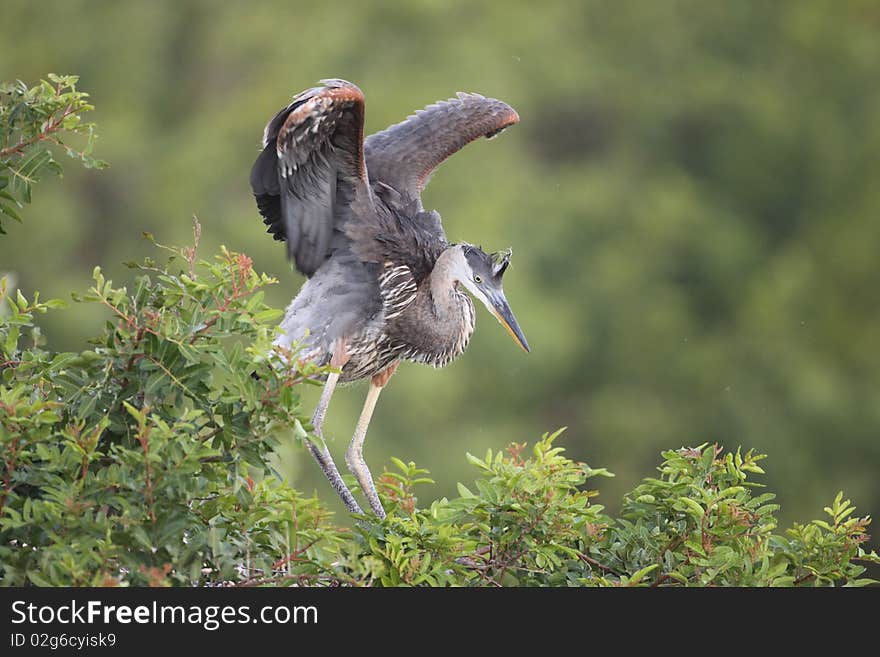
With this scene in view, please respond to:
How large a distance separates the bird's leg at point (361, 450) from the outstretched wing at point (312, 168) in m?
0.61

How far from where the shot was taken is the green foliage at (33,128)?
355 centimetres

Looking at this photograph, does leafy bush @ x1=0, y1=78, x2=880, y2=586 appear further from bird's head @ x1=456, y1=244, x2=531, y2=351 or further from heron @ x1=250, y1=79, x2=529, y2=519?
bird's head @ x1=456, y1=244, x2=531, y2=351

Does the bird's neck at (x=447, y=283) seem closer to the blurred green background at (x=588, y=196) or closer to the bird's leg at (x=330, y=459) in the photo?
the bird's leg at (x=330, y=459)

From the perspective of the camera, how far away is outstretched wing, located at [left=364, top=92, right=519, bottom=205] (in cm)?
570

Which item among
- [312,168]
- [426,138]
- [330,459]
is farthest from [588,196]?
[312,168]

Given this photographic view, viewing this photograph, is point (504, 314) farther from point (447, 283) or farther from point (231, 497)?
point (231, 497)

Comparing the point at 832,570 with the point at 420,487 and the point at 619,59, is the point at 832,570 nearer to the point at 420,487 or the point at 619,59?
the point at 420,487

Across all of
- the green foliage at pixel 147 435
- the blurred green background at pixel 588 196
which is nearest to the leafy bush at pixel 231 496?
the green foliage at pixel 147 435

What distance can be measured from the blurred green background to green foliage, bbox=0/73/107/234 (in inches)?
419

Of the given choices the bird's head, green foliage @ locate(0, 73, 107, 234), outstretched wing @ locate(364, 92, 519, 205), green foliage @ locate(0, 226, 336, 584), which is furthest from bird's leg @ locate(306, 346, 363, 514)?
green foliage @ locate(0, 226, 336, 584)

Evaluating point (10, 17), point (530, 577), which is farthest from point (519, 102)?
point (530, 577)

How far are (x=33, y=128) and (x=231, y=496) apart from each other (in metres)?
1.03

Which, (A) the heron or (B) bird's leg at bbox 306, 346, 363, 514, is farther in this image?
(B) bird's leg at bbox 306, 346, 363, 514
